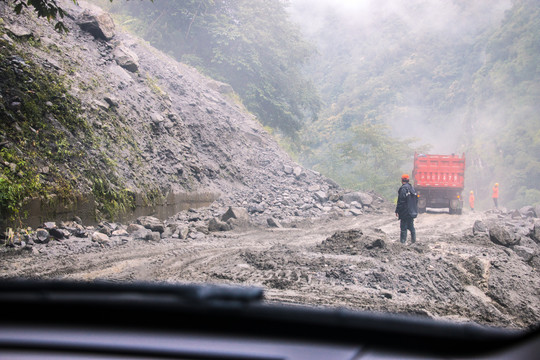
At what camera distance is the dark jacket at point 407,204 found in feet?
31.2

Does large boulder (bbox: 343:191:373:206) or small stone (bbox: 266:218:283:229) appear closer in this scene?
small stone (bbox: 266:218:283:229)

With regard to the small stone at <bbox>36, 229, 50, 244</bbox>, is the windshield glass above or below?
above

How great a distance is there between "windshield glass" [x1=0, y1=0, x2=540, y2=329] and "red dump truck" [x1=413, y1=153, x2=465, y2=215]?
2.6 inches

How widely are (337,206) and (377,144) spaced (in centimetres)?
1534

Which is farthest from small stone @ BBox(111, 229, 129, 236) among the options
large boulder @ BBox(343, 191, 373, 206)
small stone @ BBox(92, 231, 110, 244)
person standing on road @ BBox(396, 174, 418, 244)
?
large boulder @ BBox(343, 191, 373, 206)

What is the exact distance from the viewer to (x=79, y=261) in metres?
6.68

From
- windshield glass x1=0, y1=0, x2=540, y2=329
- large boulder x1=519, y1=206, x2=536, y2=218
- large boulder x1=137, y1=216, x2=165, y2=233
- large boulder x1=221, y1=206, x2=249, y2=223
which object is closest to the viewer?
windshield glass x1=0, y1=0, x2=540, y2=329

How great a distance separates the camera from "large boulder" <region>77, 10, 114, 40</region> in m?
14.9

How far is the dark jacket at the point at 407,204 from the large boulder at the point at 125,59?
1159 cm

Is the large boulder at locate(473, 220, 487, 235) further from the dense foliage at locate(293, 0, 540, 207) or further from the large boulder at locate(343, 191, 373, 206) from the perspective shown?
the dense foliage at locate(293, 0, 540, 207)

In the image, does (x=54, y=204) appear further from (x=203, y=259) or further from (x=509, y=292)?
(x=509, y=292)

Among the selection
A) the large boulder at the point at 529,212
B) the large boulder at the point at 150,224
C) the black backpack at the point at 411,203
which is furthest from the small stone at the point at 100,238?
the large boulder at the point at 529,212

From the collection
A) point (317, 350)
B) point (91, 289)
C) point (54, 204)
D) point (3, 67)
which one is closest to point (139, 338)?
point (91, 289)

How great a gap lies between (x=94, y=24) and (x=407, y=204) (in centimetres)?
1308
